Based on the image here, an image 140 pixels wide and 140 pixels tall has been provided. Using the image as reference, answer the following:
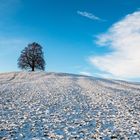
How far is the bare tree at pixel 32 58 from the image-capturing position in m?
94.6

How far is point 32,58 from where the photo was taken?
9462cm

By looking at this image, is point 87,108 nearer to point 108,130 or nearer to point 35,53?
point 108,130

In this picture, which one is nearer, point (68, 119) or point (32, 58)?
point (68, 119)

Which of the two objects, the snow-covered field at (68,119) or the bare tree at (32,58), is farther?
the bare tree at (32,58)

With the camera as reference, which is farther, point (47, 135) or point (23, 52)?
point (23, 52)

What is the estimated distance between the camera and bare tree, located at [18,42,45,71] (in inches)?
3725

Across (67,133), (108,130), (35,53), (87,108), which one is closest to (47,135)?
(67,133)

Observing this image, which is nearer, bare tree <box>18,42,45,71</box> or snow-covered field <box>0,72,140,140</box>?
snow-covered field <box>0,72,140,140</box>

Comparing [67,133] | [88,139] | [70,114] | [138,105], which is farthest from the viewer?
[138,105]

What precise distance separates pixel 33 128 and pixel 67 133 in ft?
7.35

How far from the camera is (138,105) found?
96.1ft

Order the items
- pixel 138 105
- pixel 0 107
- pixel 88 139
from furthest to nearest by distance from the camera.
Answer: pixel 138 105
pixel 0 107
pixel 88 139

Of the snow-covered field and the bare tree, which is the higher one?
the bare tree

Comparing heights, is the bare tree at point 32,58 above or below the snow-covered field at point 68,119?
above
